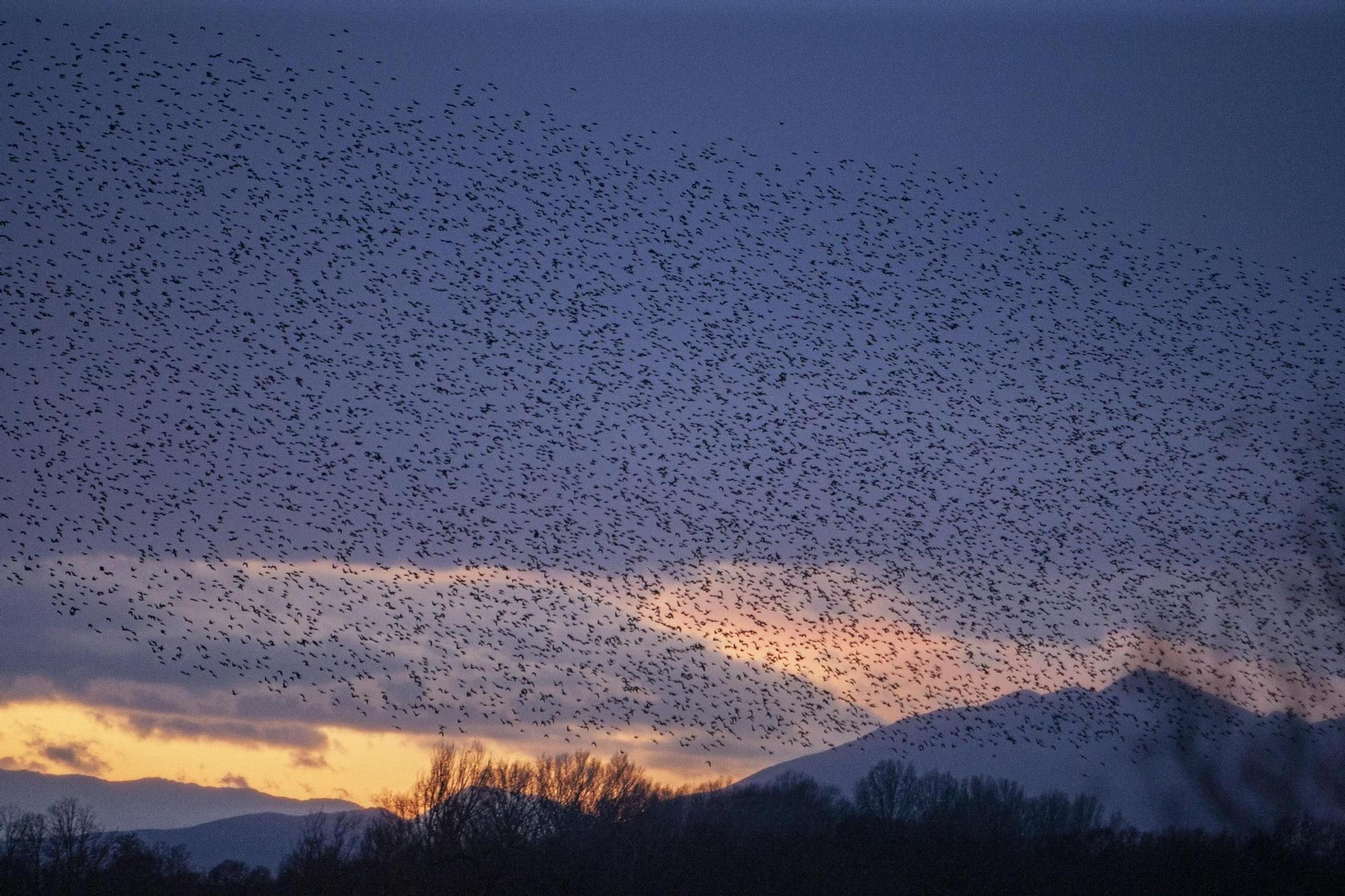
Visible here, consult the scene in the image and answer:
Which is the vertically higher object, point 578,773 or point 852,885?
point 578,773

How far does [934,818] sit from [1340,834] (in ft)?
101

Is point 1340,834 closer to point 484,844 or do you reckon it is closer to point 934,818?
point 934,818

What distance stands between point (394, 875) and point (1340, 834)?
6573 cm

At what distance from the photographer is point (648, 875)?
78375mm

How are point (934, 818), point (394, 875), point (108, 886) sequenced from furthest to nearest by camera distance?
1. point (934, 818)
2. point (108, 886)
3. point (394, 875)

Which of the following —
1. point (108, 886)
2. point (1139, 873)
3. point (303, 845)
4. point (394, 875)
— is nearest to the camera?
point (394, 875)

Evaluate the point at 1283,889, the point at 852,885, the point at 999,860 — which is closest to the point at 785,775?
the point at 999,860

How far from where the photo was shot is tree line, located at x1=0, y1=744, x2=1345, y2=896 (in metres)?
72.9

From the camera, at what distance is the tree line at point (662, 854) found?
72.9 meters

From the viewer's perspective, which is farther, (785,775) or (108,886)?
(785,775)

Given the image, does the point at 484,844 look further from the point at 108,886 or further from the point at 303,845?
the point at 108,886

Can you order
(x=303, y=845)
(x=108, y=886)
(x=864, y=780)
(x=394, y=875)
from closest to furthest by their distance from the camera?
(x=394, y=875) < (x=108, y=886) < (x=303, y=845) < (x=864, y=780)

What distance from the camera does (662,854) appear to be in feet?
272

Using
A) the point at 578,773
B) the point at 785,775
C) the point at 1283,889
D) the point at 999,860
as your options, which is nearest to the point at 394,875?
the point at 578,773
